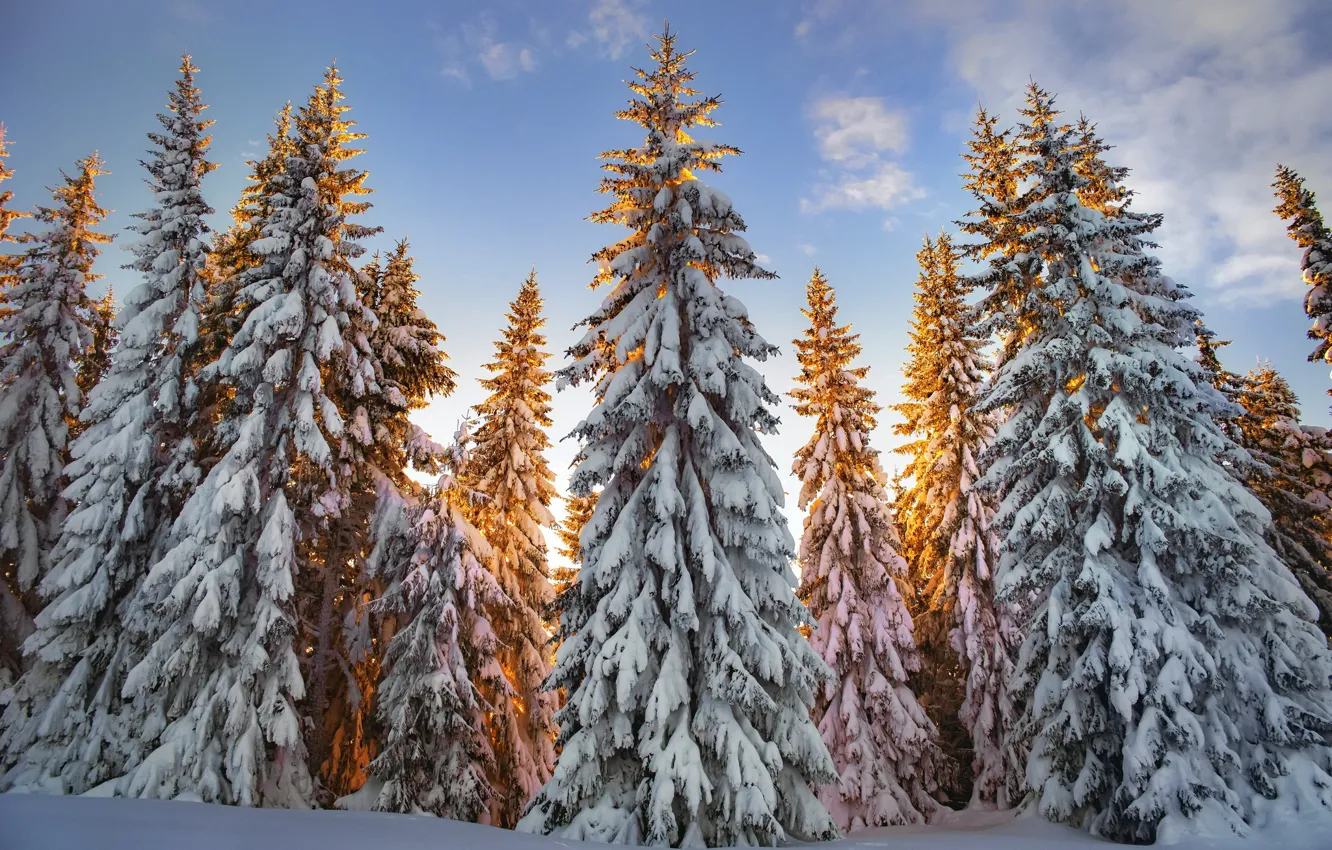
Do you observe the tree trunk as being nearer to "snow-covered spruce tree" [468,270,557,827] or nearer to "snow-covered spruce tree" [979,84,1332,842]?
"snow-covered spruce tree" [468,270,557,827]

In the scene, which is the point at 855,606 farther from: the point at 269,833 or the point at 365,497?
the point at 269,833

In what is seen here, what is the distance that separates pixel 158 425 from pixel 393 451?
5.76 meters

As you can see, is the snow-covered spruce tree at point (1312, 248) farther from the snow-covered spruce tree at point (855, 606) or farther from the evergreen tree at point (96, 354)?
the evergreen tree at point (96, 354)

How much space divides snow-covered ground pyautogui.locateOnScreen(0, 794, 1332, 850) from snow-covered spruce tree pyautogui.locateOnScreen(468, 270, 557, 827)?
8.83 m

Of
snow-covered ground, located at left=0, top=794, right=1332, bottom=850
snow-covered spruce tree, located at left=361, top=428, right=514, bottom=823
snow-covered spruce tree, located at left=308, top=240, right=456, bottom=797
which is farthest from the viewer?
snow-covered spruce tree, located at left=308, top=240, right=456, bottom=797

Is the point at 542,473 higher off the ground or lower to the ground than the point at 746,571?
higher

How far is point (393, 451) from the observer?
1836cm

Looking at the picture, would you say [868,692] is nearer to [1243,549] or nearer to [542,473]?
[1243,549]

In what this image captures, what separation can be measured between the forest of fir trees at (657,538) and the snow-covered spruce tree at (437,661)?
108 mm

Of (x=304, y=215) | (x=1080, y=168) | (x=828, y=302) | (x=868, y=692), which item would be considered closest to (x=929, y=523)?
(x=868, y=692)

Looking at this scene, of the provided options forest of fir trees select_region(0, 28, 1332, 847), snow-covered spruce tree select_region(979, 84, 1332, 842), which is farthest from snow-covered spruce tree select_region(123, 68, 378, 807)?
snow-covered spruce tree select_region(979, 84, 1332, 842)

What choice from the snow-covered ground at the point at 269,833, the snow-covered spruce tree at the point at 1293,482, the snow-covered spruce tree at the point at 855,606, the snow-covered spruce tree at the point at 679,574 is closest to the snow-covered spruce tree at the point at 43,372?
the snow-covered ground at the point at 269,833

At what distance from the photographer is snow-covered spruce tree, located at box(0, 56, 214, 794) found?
46.9ft

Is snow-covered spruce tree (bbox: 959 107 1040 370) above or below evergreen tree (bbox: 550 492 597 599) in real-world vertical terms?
above
